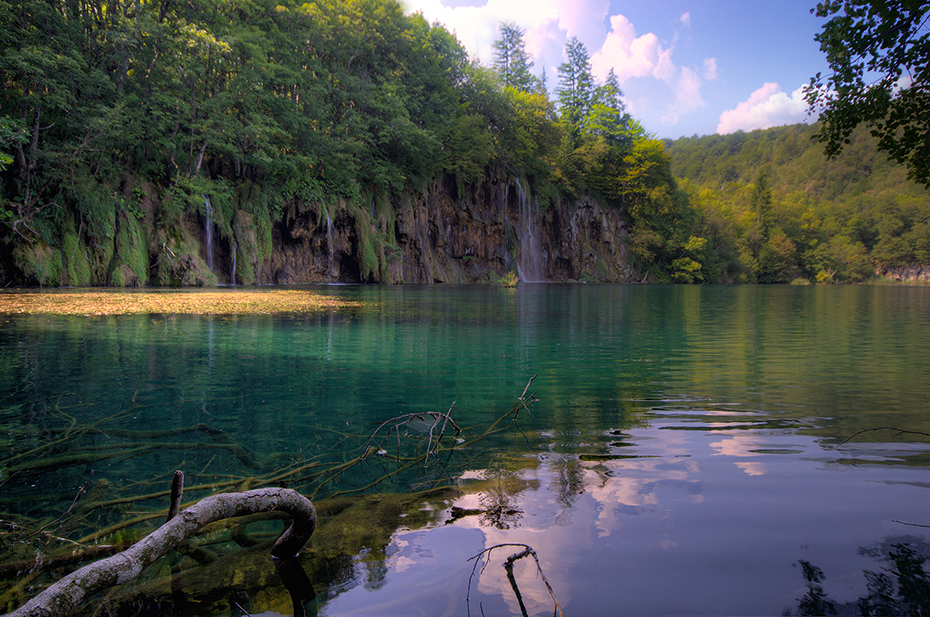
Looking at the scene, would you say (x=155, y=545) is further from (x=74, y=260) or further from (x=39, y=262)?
(x=74, y=260)

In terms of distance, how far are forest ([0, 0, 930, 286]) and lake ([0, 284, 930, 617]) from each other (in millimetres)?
15227

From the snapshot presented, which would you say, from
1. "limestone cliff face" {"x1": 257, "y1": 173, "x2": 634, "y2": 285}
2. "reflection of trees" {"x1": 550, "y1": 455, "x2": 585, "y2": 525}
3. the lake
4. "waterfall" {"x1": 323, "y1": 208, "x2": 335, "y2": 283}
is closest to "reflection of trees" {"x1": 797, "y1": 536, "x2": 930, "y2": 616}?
the lake

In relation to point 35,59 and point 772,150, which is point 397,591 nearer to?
point 35,59

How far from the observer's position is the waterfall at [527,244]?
48.2 m

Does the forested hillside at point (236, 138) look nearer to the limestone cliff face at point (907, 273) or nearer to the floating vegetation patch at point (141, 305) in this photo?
the floating vegetation patch at point (141, 305)

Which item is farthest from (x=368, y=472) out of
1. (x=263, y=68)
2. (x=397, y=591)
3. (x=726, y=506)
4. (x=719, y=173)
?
(x=719, y=173)

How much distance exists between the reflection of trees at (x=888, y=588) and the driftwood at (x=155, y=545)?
2.14 meters

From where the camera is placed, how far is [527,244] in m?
49.1

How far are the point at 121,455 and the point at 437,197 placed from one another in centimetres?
4002

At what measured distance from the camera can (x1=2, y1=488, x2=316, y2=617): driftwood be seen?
4.12 ft

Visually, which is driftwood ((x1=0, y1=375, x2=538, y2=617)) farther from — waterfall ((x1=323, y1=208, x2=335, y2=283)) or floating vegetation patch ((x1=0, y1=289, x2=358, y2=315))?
waterfall ((x1=323, y1=208, x2=335, y2=283))

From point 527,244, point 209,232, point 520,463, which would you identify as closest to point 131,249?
point 209,232

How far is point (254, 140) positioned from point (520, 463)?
27.2 metres

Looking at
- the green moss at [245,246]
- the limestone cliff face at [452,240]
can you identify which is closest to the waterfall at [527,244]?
the limestone cliff face at [452,240]
